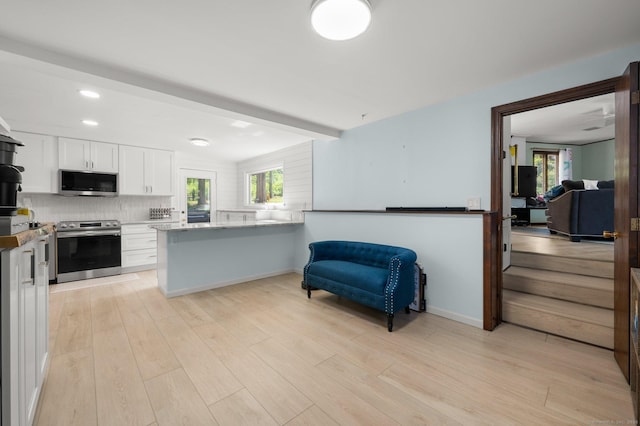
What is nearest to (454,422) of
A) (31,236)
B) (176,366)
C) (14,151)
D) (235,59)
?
(176,366)

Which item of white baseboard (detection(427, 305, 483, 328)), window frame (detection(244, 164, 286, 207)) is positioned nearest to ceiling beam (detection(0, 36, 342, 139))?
window frame (detection(244, 164, 286, 207))

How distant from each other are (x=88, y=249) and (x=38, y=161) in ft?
5.30

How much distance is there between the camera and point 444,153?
3113mm

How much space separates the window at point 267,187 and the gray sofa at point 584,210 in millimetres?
5129

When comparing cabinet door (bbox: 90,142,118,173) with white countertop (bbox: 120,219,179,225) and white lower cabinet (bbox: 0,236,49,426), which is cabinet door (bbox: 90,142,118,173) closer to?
white countertop (bbox: 120,219,179,225)

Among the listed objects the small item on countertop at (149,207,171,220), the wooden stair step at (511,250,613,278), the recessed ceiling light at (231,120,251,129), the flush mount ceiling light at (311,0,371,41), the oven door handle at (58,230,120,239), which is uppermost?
the recessed ceiling light at (231,120,251,129)

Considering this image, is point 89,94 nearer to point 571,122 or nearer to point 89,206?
point 89,206

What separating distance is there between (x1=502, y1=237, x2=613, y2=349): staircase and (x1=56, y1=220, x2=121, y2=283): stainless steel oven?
5.98m

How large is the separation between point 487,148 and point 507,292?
167cm

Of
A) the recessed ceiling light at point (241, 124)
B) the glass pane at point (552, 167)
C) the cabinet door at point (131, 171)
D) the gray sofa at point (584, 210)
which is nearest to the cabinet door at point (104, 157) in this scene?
the cabinet door at point (131, 171)

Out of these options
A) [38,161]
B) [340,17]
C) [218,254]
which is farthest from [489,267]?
[38,161]

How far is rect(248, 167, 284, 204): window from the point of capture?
238 inches

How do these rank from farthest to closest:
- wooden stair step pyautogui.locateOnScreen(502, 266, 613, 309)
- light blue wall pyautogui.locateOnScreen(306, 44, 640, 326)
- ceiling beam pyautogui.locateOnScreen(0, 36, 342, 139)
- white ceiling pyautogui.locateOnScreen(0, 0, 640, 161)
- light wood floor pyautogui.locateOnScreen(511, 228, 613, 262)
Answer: light wood floor pyautogui.locateOnScreen(511, 228, 613, 262) → wooden stair step pyautogui.locateOnScreen(502, 266, 613, 309) → light blue wall pyautogui.locateOnScreen(306, 44, 640, 326) → ceiling beam pyautogui.locateOnScreen(0, 36, 342, 139) → white ceiling pyautogui.locateOnScreen(0, 0, 640, 161)

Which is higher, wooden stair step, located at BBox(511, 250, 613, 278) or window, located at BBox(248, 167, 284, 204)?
window, located at BBox(248, 167, 284, 204)
